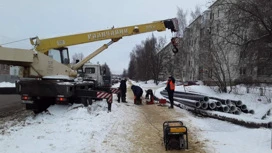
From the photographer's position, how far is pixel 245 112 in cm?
1461

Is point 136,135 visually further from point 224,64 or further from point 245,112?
point 224,64

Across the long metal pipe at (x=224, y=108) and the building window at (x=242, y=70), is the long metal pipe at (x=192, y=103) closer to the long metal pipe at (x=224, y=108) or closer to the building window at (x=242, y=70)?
the long metal pipe at (x=224, y=108)

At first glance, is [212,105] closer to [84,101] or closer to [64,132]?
[84,101]

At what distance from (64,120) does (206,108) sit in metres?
6.90

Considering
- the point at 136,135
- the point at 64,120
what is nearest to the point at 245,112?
the point at 136,135

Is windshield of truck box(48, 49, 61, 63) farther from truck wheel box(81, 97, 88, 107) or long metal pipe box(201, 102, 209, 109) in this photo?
long metal pipe box(201, 102, 209, 109)

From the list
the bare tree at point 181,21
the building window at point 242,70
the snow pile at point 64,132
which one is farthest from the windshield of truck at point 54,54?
the bare tree at point 181,21

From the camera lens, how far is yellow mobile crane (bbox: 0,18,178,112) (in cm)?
1194

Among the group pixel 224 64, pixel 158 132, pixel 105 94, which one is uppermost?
pixel 224 64

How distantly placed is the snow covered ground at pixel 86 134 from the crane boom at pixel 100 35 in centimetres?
288

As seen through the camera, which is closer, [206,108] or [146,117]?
[146,117]

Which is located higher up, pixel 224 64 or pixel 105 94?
pixel 224 64

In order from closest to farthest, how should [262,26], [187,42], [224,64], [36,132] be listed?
[36,132] → [262,26] → [224,64] → [187,42]

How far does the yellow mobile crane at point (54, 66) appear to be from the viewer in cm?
1194
